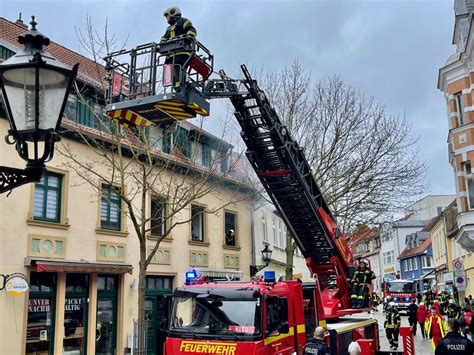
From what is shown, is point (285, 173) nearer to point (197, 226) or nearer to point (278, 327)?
point (278, 327)

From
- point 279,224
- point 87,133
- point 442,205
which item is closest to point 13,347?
point 87,133

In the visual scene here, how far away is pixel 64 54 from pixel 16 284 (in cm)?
823

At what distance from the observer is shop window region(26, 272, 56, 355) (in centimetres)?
1281

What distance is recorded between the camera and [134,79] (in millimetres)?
8297

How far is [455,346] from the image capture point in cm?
738

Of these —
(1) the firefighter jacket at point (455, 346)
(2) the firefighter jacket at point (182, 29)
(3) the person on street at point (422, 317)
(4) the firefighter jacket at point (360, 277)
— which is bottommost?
(3) the person on street at point (422, 317)

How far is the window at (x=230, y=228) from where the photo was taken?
69.5ft

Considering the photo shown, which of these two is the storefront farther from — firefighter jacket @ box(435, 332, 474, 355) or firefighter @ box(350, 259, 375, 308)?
firefighter jacket @ box(435, 332, 474, 355)

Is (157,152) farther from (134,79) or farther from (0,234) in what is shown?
(134,79)

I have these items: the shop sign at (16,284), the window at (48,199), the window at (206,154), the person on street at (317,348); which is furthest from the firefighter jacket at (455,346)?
the window at (206,154)

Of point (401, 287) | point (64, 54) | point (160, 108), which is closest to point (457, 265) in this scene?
point (64, 54)

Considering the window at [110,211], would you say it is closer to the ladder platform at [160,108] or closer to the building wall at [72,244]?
the building wall at [72,244]

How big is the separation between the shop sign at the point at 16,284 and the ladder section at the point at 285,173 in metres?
6.28

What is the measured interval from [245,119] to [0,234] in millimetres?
6572
